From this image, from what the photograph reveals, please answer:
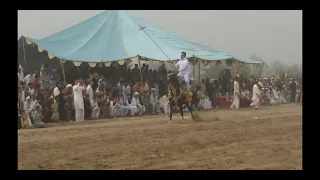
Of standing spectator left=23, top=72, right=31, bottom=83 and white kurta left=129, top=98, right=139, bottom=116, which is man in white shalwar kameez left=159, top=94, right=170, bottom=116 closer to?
white kurta left=129, top=98, right=139, bottom=116

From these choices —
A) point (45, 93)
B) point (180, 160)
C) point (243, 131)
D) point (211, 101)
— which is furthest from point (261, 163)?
point (211, 101)

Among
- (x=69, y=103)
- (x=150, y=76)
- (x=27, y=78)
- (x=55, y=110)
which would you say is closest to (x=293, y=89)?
(x=150, y=76)

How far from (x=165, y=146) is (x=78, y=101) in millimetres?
5904

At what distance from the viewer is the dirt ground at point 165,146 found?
8.05 metres

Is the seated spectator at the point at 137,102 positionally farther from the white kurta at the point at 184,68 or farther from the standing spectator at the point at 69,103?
the standing spectator at the point at 69,103

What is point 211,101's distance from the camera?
1927 centimetres

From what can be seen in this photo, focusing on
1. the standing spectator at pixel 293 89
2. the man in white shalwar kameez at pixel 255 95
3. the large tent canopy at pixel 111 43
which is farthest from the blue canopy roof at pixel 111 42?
the standing spectator at pixel 293 89

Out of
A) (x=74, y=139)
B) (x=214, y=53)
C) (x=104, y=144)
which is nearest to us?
(x=104, y=144)

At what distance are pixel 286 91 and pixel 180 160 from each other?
17.0 m

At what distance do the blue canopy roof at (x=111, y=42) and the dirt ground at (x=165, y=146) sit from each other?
3.95 m

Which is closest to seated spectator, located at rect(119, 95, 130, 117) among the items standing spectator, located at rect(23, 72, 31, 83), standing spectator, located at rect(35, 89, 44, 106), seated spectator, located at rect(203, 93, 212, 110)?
standing spectator, located at rect(35, 89, 44, 106)

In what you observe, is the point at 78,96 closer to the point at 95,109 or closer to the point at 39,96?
the point at 95,109
